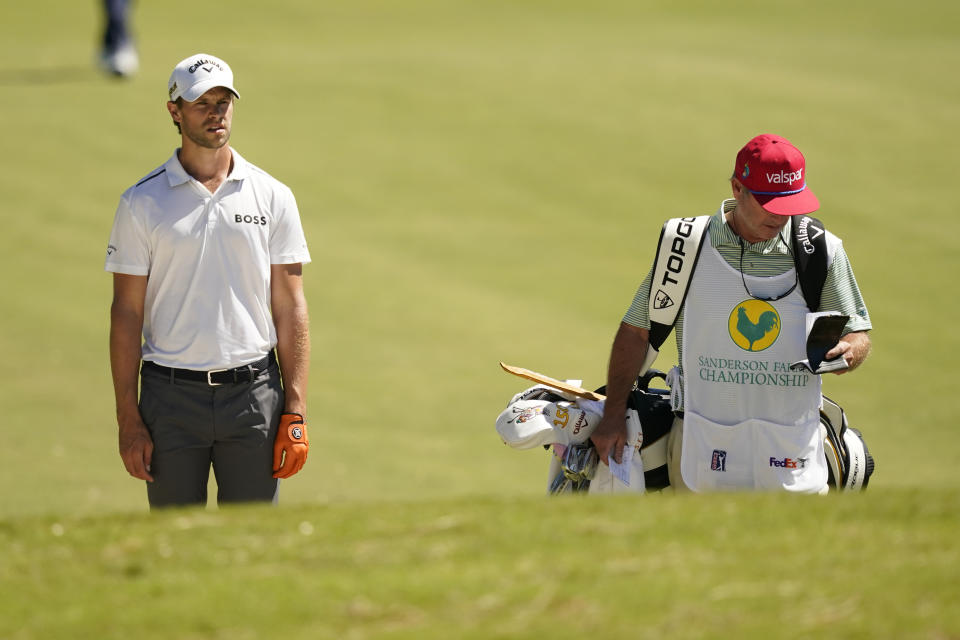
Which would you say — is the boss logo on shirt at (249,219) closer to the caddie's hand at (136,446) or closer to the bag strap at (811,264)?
the caddie's hand at (136,446)

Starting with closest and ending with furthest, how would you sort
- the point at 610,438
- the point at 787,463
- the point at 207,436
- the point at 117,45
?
1. the point at 787,463
2. the point at 610,438
3. the point at 207,436
4. the point at 117,45

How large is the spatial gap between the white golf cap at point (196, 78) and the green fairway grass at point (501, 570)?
1715mm

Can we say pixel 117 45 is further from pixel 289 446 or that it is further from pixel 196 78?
pixel 289 446

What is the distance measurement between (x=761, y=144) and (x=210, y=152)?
2055mm

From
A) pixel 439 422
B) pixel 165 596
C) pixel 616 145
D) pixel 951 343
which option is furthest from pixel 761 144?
pixel 616 145

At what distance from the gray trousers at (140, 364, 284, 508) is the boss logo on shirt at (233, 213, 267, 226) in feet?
1.89

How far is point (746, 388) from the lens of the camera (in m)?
4.44

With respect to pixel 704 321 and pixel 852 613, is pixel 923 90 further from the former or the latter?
pixel 852 613

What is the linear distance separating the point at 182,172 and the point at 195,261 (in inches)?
13.8

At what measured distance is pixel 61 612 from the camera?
9.89 ft

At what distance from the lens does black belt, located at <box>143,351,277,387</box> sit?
4.62 metres

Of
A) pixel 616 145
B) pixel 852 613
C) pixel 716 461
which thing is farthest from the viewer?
pixel 616 145

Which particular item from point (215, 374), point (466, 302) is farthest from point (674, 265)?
point (466, 302)

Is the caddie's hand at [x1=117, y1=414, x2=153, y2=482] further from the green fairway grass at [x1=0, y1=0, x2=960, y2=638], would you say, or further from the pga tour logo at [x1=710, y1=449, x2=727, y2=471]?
the pga tour logo at [x1=710, y1=449, x2=727, y2=471]
